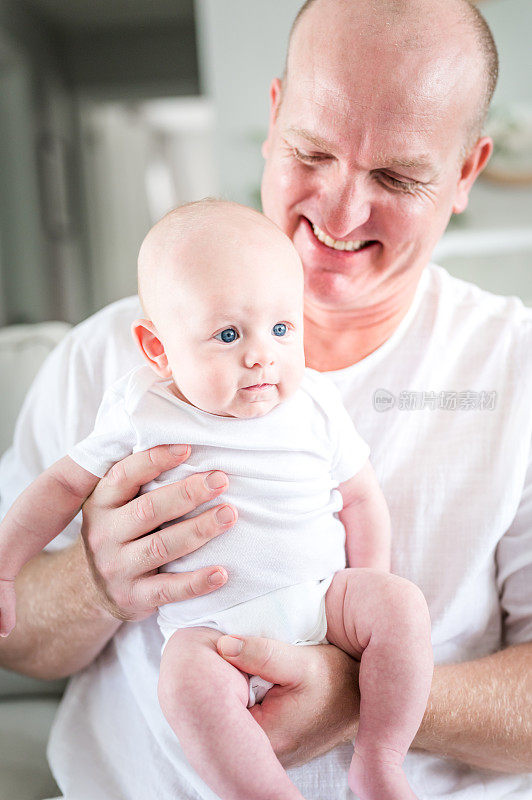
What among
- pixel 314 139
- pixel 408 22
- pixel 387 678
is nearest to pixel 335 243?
pixel 314 139

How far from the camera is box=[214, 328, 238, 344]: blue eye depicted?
522 mm

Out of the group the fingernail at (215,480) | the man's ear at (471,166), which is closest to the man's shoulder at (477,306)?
the man's ear at (471,166)

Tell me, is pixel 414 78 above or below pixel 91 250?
above

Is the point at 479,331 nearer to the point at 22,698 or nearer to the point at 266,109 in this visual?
the point at 266,109

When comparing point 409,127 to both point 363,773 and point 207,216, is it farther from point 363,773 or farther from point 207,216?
point 363,773

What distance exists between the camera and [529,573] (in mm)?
780

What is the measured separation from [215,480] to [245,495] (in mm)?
32

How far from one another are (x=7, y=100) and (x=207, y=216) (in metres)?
1.03

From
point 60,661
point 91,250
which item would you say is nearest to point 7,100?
point 60,661

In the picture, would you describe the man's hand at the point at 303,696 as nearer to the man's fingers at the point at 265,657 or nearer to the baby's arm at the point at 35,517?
the man's fingers at the point at 265,657

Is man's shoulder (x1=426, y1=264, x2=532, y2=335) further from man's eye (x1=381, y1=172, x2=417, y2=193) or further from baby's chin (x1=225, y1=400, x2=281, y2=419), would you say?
baby's chin (x1=225, y1=400, x2=281, y2=419)

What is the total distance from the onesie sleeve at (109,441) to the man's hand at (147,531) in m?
0.01

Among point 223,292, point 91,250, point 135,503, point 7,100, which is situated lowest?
point 91,250

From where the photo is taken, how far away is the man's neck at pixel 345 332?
2.60ft
